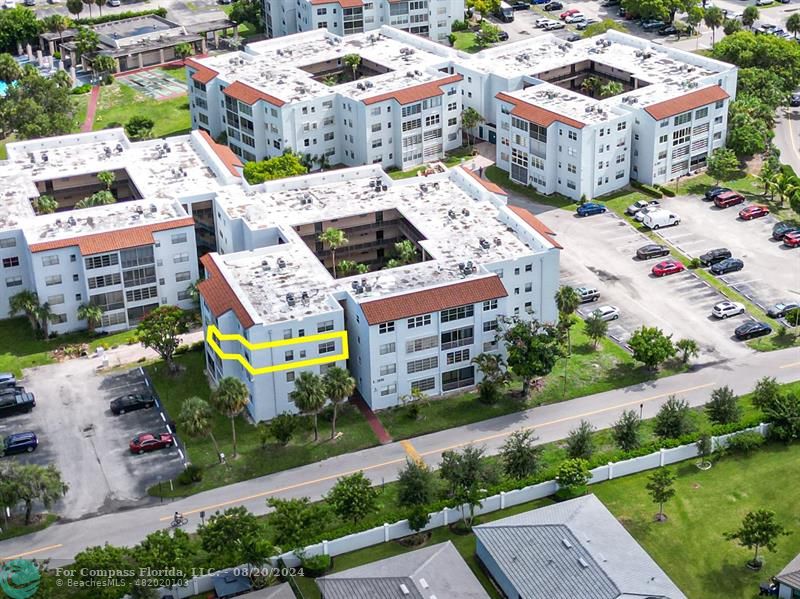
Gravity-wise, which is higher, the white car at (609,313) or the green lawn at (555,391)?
the white car at (609,313)

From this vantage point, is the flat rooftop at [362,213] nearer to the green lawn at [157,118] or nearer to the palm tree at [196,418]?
the palm tree at [196,418]

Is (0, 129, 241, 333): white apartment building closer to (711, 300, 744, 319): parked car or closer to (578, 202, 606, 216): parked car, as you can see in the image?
(578, 202, 606, 216): parked car

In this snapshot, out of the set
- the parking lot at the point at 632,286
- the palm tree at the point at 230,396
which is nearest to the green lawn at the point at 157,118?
the parking lot at the point at 632,286

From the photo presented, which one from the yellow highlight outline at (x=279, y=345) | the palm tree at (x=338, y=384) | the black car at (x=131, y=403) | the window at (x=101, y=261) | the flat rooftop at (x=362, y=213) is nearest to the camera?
the palm tree at (x=338, y=384)

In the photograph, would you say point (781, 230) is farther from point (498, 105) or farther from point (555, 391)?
point (555, 391)

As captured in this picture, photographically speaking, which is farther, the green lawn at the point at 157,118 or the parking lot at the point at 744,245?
the green lawn at the point at 157,118

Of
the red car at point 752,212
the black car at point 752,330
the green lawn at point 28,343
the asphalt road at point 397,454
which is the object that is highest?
the red car at point 752,212

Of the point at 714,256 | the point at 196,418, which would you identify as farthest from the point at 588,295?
the point at 196,418
